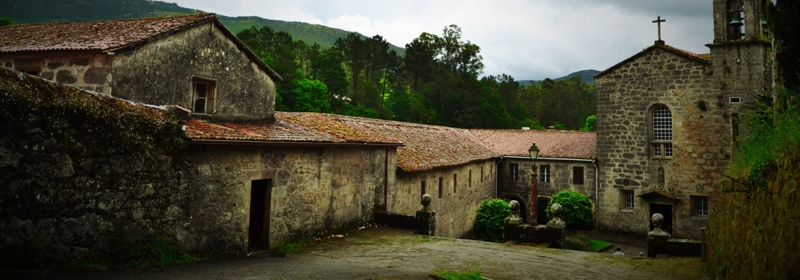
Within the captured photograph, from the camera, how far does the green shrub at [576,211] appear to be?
24328mm

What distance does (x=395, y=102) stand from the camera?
53.0 meters

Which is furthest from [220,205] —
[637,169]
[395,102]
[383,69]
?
[383,69]

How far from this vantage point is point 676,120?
912 inches

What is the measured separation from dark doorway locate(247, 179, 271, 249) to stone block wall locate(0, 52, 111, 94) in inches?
144

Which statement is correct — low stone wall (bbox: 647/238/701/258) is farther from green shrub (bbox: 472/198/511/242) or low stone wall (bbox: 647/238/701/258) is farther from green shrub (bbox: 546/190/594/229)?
green shrub (bbox: 546/190/594/229)

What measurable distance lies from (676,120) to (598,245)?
735cm

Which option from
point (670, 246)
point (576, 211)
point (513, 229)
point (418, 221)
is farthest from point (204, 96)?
point (576, 211)

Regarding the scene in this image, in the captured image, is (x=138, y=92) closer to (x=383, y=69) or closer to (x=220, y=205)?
(x=220, y=205)

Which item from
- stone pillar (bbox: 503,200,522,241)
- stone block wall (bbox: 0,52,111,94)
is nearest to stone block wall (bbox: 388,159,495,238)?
stone pillar (bbox: 503,200,522,241)

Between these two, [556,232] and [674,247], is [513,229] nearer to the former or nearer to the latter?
[556,232]

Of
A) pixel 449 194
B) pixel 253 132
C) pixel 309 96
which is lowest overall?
pixel 449 194

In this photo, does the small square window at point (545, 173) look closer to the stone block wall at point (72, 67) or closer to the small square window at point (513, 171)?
the small square window at point (513, 171)

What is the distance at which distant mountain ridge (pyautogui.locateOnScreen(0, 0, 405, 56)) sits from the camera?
91.9 metres

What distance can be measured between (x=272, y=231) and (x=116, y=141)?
13.9 feet
